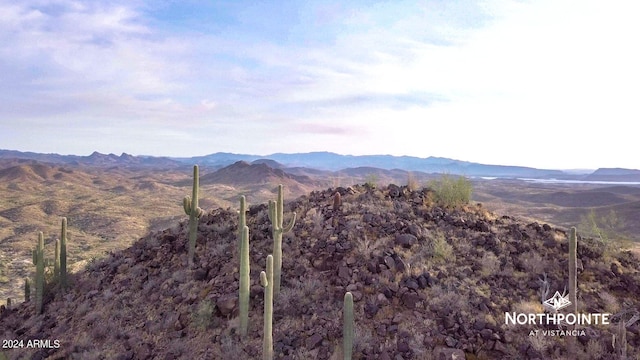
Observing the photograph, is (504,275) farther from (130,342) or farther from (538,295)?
(130,342)

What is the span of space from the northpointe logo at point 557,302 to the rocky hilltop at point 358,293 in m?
0.32

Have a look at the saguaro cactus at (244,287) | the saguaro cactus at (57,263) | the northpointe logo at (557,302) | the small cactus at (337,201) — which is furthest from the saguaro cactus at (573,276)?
the saguaro cactus at (57,263)

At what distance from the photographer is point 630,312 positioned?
31.2ft

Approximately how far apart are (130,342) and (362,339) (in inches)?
227

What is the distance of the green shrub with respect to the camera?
15719 mm

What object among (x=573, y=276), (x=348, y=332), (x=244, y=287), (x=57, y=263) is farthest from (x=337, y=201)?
(x=57, y=263)

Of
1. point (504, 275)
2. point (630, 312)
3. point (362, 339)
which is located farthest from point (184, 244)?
point (630, 312)

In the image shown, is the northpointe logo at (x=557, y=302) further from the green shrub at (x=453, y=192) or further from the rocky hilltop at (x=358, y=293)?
the green shrub at (x=453, y=192)

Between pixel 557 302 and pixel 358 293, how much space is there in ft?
16.3

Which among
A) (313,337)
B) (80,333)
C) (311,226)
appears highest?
(311,226)

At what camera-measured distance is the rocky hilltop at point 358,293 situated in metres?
8.73

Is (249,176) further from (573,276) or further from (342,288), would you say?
(573,276)

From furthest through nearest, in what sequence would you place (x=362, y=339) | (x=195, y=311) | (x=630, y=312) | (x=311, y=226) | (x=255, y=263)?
(x=311, y=226), (x=255, y=263), (x=195, y=311), (x=630, y=312), (x=362, y=339)

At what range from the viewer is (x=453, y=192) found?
15.9m
